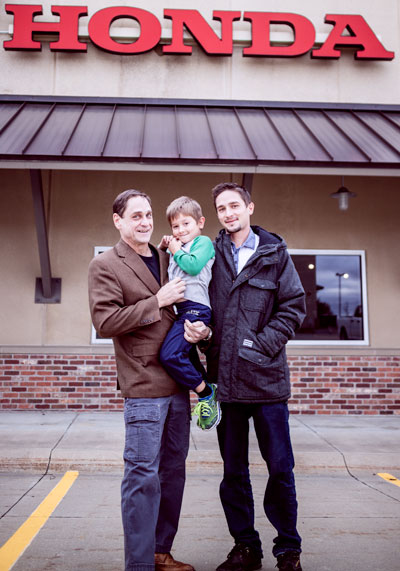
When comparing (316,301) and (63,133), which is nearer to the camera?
(63,133)

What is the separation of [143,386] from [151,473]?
0.44m

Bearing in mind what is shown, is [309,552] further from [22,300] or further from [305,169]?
[22,300]

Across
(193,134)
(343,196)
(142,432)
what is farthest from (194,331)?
(343,196)

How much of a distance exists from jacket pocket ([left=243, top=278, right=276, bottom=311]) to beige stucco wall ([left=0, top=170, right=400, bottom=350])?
4.85 metres

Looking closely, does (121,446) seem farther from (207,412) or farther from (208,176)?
(208,176)

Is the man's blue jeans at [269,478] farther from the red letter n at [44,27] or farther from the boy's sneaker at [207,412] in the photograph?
the red letter n at [44,27]

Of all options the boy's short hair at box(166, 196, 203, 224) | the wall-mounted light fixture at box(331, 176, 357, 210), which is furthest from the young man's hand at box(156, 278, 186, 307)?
the wall-mounted light fixture at box(331, 176, 357, 210)

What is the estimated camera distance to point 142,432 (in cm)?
251

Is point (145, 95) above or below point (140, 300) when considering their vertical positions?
above

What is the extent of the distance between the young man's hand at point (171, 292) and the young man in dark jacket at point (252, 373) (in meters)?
0.25

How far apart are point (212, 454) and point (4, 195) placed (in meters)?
5.20

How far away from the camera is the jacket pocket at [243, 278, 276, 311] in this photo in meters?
2.85

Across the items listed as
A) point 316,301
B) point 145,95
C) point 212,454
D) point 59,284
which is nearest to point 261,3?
point 145,95

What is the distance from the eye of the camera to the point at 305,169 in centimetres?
600
